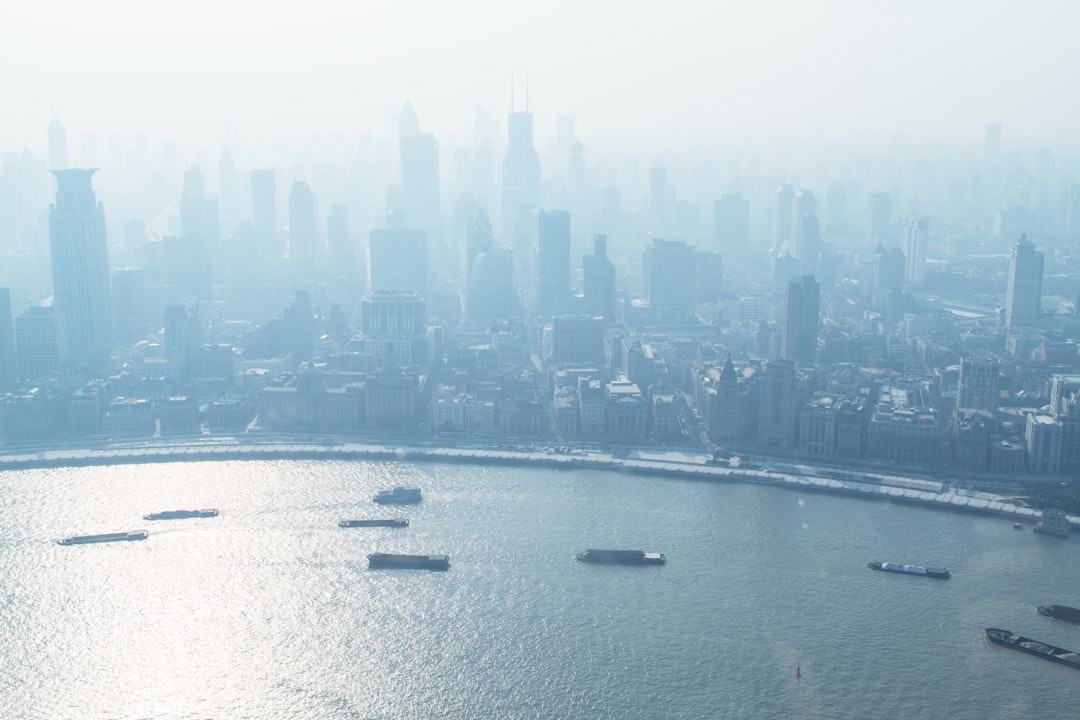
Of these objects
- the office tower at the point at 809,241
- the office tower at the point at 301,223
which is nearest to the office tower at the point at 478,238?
the office tower at the point at 301,223

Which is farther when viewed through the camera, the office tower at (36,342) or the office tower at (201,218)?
the office tower at (201,218)

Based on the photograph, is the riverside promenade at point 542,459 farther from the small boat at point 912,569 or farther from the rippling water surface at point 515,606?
the small boat at point 912,569

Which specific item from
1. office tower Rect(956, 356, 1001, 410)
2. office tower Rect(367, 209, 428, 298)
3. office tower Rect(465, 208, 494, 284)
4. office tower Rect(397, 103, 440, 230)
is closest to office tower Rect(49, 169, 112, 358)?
office tower Rect(367, 209, 428, 298)

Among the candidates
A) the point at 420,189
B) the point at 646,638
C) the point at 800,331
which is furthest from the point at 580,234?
the point at 646,638

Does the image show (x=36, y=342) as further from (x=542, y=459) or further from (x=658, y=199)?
(x=658, y=199)

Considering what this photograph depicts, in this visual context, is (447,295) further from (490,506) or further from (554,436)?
(490,506)

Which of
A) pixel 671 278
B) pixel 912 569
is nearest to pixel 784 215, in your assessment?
pixel 671 278

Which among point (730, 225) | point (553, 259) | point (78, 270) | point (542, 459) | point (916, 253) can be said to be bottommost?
point (542, 459)
